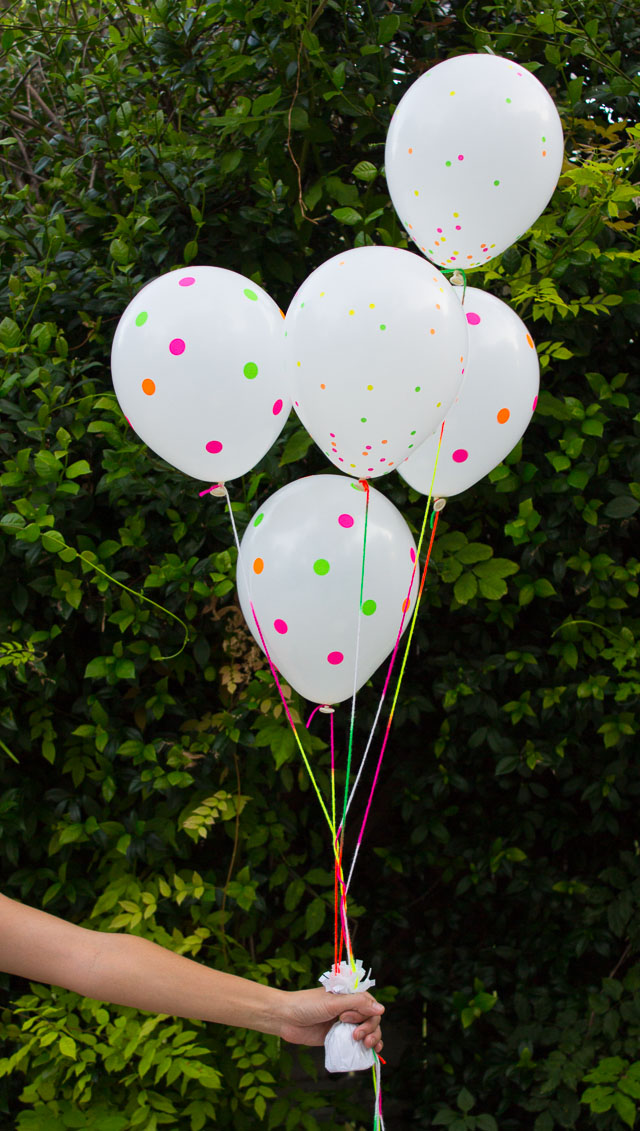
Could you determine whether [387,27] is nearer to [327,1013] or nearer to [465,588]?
[465,588]

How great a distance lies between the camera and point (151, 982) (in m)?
1.18

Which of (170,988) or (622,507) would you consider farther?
(622,507)

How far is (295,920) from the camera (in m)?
2.08

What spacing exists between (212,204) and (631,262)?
0.90 m

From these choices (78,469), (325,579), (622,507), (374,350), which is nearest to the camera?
(374,350)

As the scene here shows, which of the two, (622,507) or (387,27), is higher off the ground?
(387,27)

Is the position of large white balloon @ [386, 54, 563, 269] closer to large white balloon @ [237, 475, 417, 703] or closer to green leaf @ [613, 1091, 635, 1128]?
large white balloon @ [237, 475, 417, 703]

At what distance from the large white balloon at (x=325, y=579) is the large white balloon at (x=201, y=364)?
13 cm

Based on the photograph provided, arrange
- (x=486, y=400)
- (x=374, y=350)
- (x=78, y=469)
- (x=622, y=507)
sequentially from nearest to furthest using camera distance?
(x=374, y=350) → (x=486, y=400) → (x=78, y=469) → (x=622, y=507)

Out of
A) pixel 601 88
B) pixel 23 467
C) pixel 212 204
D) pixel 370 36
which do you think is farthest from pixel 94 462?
pixel 601 88

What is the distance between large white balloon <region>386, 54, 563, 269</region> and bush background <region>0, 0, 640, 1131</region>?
13.1 inches

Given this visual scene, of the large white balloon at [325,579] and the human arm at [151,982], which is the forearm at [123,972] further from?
the large white balloon at [325,579]

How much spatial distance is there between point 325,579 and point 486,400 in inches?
15.6

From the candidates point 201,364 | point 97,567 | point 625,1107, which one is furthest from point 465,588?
point 625,1107
